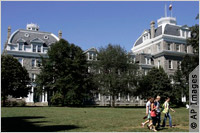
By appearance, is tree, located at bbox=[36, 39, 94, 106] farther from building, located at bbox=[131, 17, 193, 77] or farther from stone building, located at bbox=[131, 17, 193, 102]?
building, located at bbox=[131, 17, 193, 77]

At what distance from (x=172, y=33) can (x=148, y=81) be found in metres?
19.1

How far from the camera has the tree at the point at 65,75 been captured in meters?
42.2

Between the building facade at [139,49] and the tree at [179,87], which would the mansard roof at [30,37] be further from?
the tree at [179,87]

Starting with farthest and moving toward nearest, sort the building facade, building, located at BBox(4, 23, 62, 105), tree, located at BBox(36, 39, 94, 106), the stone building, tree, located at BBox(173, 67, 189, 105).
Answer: the stone building < the building facade < building, located at BBox(4, 23, 62, 105) < tree, located at BBox(173, 67, 189, 105) < tree, located at BBox(36, 39, 94, 106)

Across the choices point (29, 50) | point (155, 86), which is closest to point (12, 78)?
point (29, 50)

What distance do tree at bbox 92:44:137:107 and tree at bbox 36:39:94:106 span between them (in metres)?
2.69

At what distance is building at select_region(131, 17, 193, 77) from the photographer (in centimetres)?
5903

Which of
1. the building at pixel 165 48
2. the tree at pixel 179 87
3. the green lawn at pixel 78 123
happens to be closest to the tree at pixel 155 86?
the tree at pixel 179 87

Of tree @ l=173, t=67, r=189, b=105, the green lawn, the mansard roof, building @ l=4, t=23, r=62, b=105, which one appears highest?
the mansard roof

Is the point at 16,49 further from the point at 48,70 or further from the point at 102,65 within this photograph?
the point at 102,65

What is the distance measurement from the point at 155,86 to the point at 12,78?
2402 centimetres

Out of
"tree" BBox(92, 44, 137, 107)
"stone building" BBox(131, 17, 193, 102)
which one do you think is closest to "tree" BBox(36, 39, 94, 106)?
"tree" BBox(92, 44, 137, 107)

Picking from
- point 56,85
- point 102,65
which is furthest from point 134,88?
point 56,85

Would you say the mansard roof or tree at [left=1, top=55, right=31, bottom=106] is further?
the mansard roof
